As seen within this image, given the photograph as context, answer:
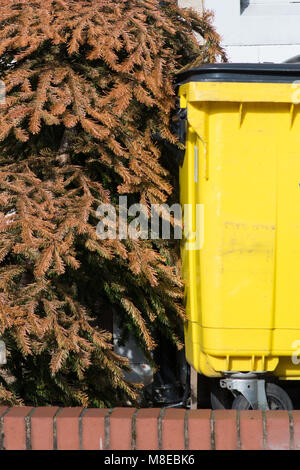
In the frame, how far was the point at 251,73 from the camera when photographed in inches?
131

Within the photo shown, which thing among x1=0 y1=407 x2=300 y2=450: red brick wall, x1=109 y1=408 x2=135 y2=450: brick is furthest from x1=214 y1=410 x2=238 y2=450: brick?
x1=109 y1=408 x2=135 y2=450: brick

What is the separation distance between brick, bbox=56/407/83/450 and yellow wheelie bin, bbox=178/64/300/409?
0.71 meters

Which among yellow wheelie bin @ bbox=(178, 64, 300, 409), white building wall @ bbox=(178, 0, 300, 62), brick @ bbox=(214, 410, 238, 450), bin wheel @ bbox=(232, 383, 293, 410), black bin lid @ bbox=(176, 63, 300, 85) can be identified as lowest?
brick @ bbox=(214, 410, 238, 450)

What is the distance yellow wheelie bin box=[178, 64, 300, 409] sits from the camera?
3.33 m

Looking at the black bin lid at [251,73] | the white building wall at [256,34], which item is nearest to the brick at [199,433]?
the black bin lid at [251,73]

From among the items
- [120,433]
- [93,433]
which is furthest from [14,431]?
[120,433]

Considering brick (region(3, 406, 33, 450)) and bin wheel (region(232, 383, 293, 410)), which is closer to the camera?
brick (region(3, 406, 33, 450))

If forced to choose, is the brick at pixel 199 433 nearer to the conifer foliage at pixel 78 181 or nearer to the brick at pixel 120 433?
the brick at pixel 120 433

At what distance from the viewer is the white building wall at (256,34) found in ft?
16.5

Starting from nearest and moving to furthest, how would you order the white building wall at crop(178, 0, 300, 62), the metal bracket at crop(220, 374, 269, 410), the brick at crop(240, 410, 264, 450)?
the brick at crop(240, 410, 264, 450) → the metal bracket at crop(220, 374, 269, 410) → the white building wall at crop(178, 0, 300, 62)

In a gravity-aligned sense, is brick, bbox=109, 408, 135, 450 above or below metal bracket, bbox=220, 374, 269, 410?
below

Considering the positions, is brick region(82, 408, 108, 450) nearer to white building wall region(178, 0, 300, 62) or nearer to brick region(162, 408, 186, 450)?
brick region(162, 408, 186, 450)

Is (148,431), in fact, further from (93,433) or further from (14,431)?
(14,431)

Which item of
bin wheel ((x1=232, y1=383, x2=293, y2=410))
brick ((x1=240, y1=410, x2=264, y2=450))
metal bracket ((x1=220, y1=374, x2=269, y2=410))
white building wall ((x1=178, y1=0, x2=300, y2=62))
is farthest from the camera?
white building wall ((x1=178, y1=0, x2=300, y2=62))
